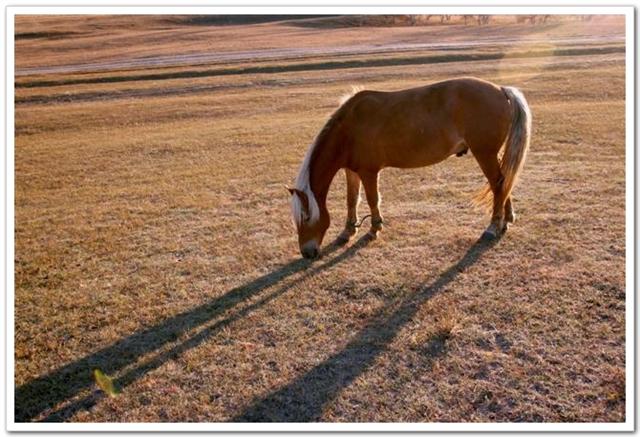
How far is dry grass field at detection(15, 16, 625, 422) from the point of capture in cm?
352

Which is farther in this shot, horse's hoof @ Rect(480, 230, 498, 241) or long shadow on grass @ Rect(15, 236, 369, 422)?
horse's hoof @ Rect(480, 230, 498, 241)

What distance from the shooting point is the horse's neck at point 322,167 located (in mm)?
5414

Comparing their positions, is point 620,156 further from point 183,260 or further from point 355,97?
point 183,260

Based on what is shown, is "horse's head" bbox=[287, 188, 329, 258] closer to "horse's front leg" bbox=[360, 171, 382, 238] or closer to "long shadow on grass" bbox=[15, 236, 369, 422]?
"long shadow on grass" bbox=[15, 236, 369, 422]

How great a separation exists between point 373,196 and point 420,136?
0.93m

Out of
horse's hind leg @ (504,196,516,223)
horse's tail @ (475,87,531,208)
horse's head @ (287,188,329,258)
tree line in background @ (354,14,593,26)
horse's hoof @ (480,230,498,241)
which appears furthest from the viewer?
horse's hind leg @ (504,196,516,223)

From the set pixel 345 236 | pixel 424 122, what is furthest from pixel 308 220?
pixel 424 122

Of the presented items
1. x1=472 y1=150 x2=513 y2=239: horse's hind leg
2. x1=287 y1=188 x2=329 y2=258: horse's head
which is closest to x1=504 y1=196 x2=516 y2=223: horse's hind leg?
x1=472 y1=150 x2=513 y2=239: horse's hind leg

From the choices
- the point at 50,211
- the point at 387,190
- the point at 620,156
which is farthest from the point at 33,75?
the point at 620,156

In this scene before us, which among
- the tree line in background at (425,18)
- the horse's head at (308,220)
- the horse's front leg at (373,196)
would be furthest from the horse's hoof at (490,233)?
the tree line in background at (425,18)

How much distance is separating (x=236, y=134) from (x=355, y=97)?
7.39 metres

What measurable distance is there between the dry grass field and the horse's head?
32 cm

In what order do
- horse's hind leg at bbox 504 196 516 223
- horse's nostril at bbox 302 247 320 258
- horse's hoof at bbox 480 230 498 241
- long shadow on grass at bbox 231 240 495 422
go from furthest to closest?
horse's hind leg at bbox 504 196 516 223
horse's hoof at bbox 480 230 498 241
horse's nostril at bbox 302 247 320 258
long shadow on grass at bbox 231 240 495 422

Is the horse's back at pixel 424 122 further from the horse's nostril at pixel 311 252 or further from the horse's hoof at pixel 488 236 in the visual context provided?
the horse's nostril at pixel 311 252
